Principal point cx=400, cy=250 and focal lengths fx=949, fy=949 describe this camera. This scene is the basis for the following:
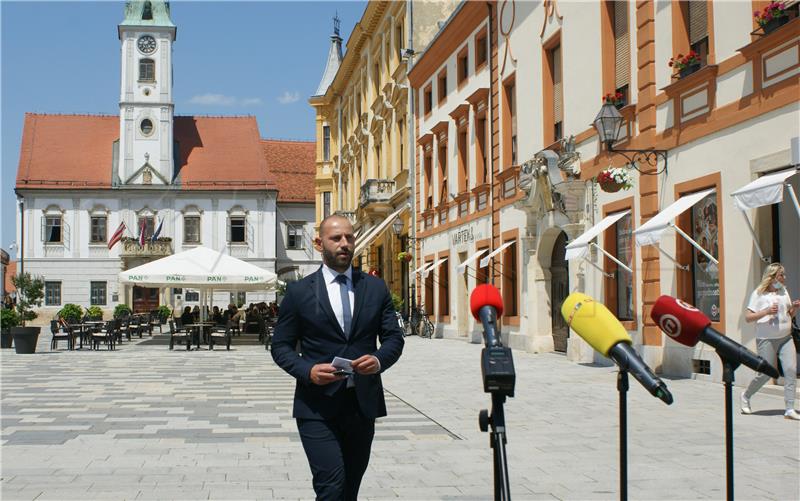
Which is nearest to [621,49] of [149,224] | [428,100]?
[428,100]

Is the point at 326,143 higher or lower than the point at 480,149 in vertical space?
higher

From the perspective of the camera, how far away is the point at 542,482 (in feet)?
22.8

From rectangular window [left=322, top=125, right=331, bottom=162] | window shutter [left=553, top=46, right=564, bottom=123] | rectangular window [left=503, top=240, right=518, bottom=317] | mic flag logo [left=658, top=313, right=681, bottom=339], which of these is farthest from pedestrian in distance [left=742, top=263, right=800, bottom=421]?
rectangular window [left=322, top=125, right=331, bottom=162]

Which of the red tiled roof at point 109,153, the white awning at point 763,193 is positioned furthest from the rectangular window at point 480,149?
the red tiled roof at point 109,153

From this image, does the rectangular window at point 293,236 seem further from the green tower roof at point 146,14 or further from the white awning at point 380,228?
the white awning at point 380,228

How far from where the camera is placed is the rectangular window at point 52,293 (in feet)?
200

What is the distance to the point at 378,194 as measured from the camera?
39.2 meters

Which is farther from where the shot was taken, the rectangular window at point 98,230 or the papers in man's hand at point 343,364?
the rectangular window at point 98,230

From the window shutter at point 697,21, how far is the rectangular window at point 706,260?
2511 millimetres

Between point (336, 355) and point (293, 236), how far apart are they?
62870 mm

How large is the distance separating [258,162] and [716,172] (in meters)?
53.7

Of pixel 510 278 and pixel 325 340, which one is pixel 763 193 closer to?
pixel 325 340

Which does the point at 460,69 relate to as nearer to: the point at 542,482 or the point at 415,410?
the point at 415,410

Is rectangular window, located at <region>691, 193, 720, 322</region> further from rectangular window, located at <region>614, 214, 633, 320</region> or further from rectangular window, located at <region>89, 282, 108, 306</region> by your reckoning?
rectangular window, located at <region>89, 282, 108, 306</region>
